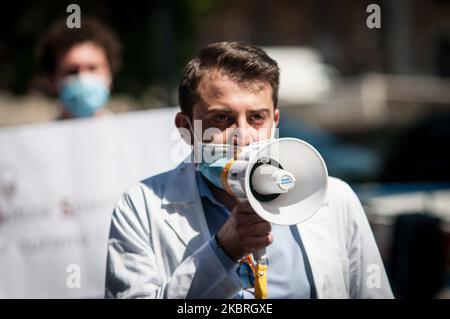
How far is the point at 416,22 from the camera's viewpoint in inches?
797

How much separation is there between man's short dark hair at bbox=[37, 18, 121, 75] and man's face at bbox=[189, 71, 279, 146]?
198 centimetres

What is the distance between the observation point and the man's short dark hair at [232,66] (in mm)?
1760

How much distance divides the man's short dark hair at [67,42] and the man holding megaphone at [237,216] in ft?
6.30

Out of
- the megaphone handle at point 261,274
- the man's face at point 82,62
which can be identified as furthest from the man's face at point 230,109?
the man's face at point 82,62

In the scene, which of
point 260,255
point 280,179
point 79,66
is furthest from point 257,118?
point 79,66

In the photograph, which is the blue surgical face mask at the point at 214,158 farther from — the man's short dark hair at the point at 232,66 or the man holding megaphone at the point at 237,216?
the man's short dark hair at the point at 232,66

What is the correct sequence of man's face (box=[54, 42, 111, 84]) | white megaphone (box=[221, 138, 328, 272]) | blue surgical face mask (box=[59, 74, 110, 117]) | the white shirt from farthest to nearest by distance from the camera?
man's face (box=[54, 42, 111, 84]) < blue surgical face mask (box=[59, 74, 110, 117]) < the white shirt < white megaphone (box=[221, 138, 328, 272])

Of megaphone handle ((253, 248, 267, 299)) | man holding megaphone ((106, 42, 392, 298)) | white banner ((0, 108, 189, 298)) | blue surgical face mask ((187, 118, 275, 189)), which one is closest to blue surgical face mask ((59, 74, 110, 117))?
white banner ((0, 108, 189, 298))

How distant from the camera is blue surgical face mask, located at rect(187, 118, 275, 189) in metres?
1.68

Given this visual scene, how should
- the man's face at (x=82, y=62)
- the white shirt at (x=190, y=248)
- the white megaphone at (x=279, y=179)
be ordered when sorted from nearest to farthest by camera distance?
the white megaphone at (x=279, y=179)
the white shirt at (x=190, y=248)
the man's face at (x=82, y=62)

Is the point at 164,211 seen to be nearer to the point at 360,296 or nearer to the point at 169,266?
the point at 169,266

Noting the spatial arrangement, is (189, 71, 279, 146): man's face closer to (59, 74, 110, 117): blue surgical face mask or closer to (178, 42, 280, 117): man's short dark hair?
(178, 42, 280, 117): man's short dark hair

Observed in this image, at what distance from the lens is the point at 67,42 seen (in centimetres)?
363

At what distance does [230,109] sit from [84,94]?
5.93 ft
